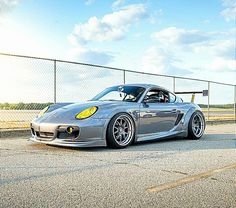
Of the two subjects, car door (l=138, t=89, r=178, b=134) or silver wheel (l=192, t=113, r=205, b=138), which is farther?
silver wheel (l=192, t=113, r=205, b=138)

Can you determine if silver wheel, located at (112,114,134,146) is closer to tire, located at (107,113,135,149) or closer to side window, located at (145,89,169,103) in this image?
tire, located at (107,113,135,149)

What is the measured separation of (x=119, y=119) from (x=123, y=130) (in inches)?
9.4

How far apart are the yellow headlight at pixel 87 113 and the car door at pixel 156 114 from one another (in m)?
1.10

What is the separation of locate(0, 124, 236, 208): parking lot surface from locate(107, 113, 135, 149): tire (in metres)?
0.29

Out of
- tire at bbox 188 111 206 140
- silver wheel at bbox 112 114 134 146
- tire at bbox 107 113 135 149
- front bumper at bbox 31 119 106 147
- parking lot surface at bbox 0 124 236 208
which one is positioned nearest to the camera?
parking lot surface at bbox 0 124 236 208

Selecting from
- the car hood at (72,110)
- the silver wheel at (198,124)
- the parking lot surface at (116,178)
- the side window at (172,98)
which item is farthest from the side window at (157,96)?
the parking lot surface at (116,178)

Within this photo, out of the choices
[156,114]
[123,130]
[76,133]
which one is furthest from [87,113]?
[156,114]

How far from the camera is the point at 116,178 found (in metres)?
3.86

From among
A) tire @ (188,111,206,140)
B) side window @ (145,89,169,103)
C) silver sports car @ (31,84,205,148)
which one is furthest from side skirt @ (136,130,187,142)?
side window @ (145,89,169,103)

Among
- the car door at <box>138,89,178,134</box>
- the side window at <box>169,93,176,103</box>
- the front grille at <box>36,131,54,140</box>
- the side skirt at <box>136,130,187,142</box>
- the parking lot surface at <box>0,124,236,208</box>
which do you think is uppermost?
the side window at <box>169,93,176,103</box>

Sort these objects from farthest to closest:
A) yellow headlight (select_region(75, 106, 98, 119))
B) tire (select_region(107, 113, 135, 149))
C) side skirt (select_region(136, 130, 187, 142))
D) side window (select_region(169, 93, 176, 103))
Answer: side window (select_region(169, 93, 176, 103)) → side skirt (select_region(136, 130, 187, 142)) → tire (select_region(107, 113, 135, 149)) → yellow headlight (select_region(75, 106, 98, 119))

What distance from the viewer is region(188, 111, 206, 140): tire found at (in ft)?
26.8

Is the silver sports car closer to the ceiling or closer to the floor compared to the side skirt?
closer to the ceiling

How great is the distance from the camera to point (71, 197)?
3086mm
